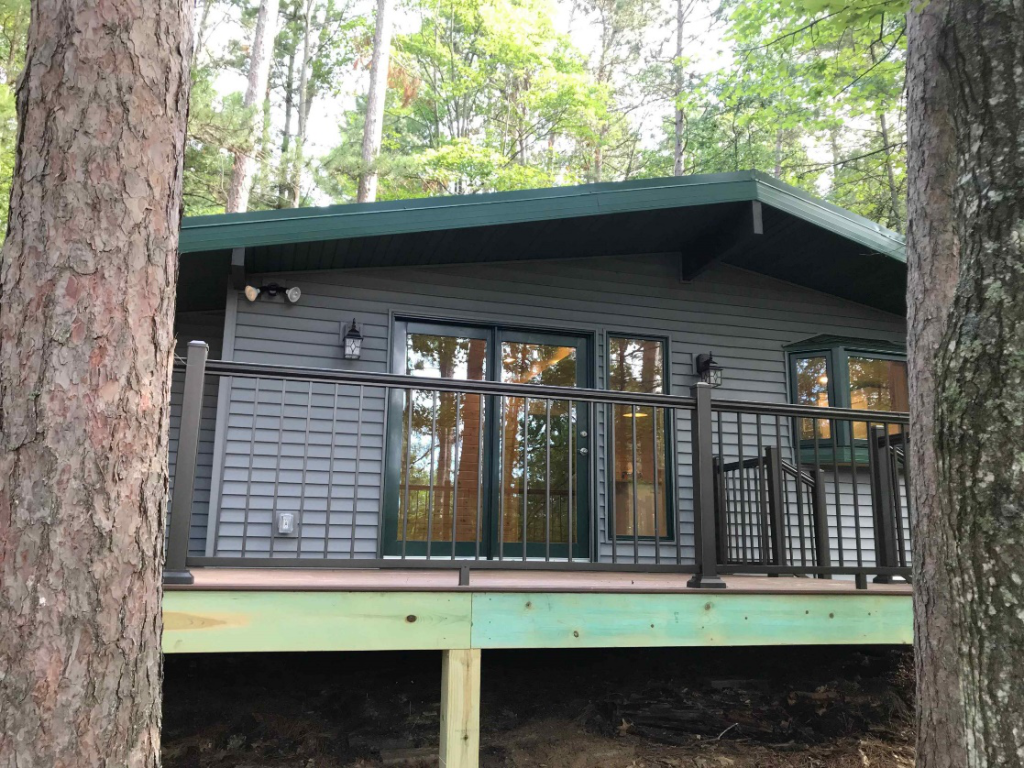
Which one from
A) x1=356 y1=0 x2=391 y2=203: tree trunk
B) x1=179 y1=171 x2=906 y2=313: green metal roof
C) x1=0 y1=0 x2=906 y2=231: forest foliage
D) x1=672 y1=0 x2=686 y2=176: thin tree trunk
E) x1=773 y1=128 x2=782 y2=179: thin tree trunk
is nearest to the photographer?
x1=179 y1=171 x2=906 y2=313: green metal roof

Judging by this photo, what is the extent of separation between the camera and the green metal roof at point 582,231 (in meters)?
4.86

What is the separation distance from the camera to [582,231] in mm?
5738

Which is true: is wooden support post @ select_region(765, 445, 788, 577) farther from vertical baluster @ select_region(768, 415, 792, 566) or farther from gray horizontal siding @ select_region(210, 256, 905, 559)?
gray horizontal siding @ select_region(210, 256, 905, 559)

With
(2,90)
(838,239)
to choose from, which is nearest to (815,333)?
→ (838,239)

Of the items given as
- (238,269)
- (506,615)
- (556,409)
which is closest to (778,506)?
(506,615)

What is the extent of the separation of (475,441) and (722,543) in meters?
2.03

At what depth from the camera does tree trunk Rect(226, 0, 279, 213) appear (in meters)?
10.6

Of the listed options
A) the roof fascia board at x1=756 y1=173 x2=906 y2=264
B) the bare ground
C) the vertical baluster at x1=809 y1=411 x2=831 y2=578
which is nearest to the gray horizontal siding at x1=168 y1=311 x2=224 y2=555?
the bare ground

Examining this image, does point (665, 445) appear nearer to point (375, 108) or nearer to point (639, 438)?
point (639, 438)

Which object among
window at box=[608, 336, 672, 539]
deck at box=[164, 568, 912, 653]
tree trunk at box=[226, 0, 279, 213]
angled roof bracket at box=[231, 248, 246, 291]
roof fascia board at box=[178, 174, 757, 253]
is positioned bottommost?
deck at box=[164, 568, 912, 653]

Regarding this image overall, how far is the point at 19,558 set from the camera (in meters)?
1.67

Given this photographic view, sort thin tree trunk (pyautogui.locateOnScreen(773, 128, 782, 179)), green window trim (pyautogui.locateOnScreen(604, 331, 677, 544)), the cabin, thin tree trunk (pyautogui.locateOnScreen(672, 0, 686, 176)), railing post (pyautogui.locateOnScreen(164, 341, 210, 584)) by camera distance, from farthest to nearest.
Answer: thin tree trunk (pyautogui.locateOnScreen(773, 128, 782, 179)) < thin tree trunk (pyautogui.locateOnScreen(672, 0, 686, 176)) < green window trim (pyautogui.locateOnScreen(604, 331, 677, 544)) < the cabin < railing post (pyautogui.locateOnScreen(164, 341, 210, 584))

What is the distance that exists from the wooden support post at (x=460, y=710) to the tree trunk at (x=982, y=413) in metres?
1.68

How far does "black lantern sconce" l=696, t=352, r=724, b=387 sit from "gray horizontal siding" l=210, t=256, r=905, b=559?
88 mm
